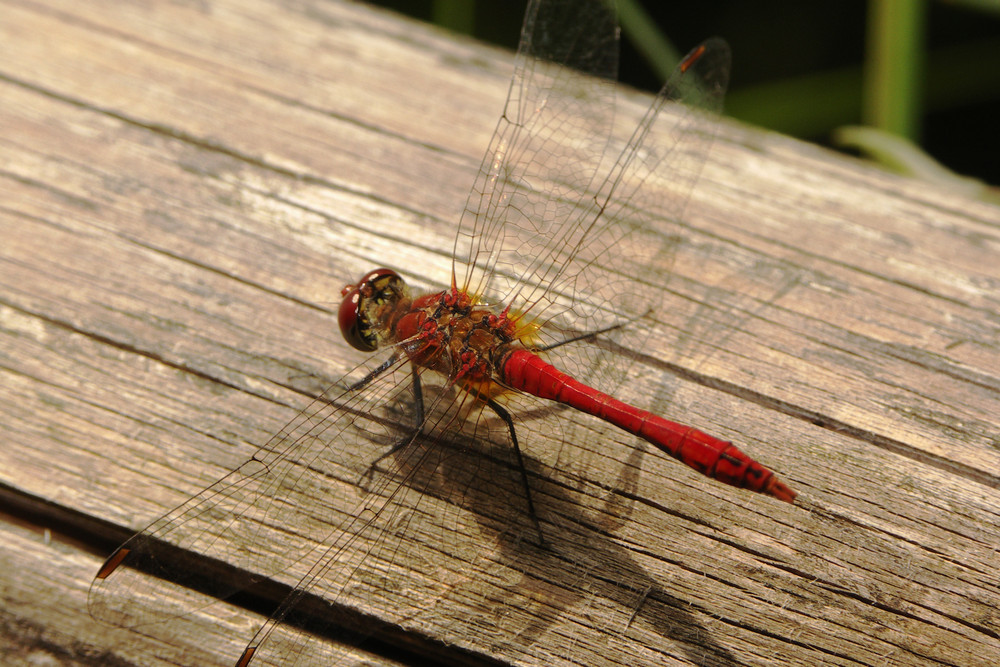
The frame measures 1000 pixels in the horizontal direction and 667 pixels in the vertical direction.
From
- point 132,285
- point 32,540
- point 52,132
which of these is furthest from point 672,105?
point 32,540

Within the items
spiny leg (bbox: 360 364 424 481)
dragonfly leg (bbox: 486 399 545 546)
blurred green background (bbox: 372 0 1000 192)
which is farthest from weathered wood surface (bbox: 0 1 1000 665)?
blurred green background (bbox: 372 0 1000 192)

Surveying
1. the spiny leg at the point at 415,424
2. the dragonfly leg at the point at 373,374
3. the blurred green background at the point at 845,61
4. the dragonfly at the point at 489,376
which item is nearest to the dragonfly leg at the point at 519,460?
the dragonfly at the point at 489,376

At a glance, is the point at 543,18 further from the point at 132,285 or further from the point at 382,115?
the point at 132,285

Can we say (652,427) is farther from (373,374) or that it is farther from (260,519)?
(260,519)

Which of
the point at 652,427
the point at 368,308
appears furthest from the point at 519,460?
the point at 368,308

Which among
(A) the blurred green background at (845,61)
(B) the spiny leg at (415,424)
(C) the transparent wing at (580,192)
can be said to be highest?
(A) the blurred green background at (845,61)

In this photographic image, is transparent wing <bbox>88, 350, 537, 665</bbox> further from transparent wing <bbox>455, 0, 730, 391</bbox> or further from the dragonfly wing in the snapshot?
transparent wing <bbox>455, 0, 730, 391</bbox>

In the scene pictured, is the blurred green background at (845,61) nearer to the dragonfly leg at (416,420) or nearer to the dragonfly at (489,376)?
the dragonfly at (489,376)
